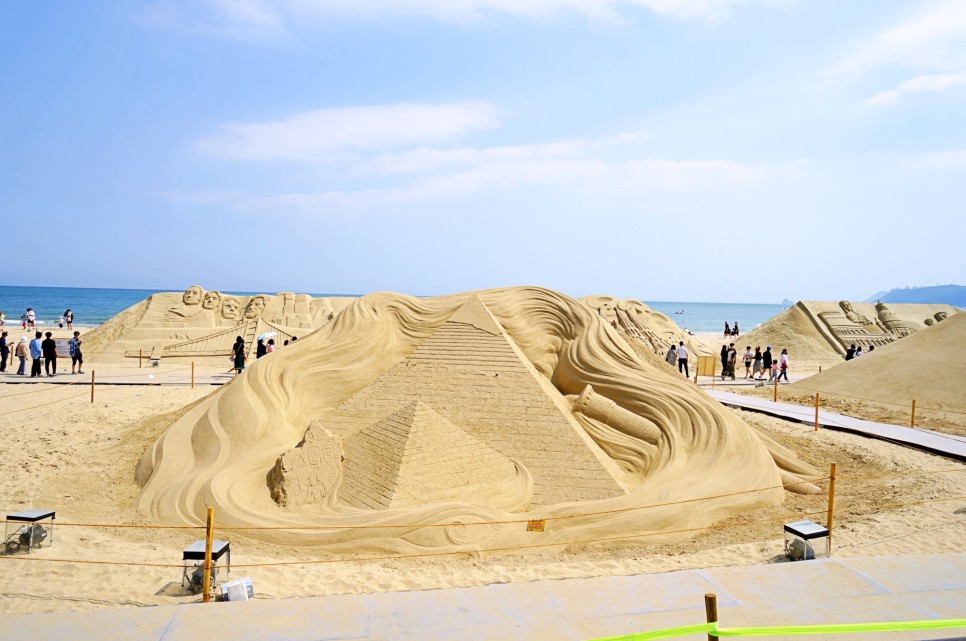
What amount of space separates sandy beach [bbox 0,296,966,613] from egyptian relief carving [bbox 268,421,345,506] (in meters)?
0.66

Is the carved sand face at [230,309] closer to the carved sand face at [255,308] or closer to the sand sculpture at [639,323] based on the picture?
the carved sand face at [255,308]

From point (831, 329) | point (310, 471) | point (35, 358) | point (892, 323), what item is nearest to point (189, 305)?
point (35, 358)

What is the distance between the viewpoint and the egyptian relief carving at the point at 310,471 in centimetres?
680

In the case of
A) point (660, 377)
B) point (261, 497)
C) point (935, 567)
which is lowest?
point (261, 497)

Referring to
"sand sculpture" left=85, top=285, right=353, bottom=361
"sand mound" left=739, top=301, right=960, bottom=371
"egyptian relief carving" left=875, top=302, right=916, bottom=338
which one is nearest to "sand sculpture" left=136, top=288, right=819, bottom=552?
"sand sculpture" left=85, top=285, right=353, bottom=361

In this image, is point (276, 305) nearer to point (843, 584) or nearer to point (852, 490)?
point (852, 490)

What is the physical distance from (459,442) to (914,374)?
11436 millimetres

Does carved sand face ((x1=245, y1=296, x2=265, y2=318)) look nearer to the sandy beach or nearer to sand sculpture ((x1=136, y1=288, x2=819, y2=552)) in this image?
the sandy beach

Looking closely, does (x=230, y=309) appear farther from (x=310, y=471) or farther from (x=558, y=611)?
(x=558, y=611)

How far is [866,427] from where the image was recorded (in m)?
10.9

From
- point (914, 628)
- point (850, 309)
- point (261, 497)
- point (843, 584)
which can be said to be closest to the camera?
point (914, 628)

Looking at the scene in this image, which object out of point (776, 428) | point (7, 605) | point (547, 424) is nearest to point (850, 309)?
point (776, 428)

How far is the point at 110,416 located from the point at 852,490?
1073 cm

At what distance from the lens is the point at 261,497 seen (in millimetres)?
6918
